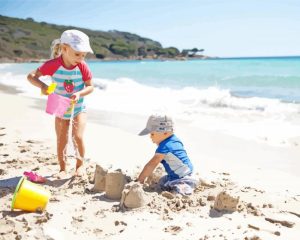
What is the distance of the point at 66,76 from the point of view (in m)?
3.70

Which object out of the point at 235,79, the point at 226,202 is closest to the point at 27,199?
the point at 226,202

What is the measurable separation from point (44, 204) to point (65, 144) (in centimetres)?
105

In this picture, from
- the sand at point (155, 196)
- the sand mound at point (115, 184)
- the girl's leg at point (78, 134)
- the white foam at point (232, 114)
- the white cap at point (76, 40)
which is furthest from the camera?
the white foam at point (232, 114)

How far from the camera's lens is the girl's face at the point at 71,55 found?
360 centimetres

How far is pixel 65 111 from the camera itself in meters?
3.66

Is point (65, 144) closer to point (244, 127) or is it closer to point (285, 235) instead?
A: point (285, 235)

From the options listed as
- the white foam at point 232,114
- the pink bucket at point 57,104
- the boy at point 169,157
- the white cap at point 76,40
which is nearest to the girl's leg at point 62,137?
the pink bucket at point 57,104

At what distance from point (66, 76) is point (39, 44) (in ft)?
235

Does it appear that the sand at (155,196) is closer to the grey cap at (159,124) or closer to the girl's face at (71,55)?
the grey cap at (159,124)

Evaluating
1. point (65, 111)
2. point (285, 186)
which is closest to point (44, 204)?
point (65, 111)

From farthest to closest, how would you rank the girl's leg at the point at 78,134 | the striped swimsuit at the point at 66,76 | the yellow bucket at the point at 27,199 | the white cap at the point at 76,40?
the girl's leg at the point at 78,134 → the striped swimsuit at the point at 66,76 → the white cap at the point at 76,40 → the yellow bucket at the point at 27,199

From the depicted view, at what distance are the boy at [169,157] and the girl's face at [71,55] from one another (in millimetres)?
867

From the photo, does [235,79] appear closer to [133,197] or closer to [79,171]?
[79,171]

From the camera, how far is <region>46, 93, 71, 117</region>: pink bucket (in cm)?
359
